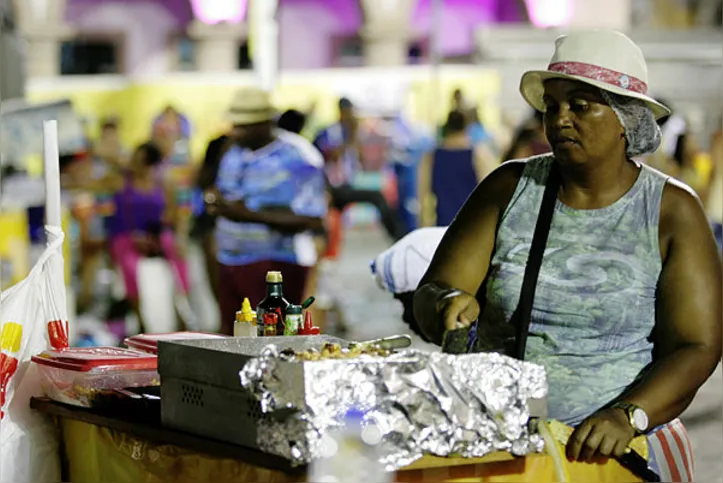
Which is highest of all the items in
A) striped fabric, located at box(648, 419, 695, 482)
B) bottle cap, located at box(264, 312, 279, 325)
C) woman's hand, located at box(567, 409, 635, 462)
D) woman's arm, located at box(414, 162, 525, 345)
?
woman's arm, located at box(414, 162, 525, 345)

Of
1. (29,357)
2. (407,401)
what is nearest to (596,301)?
(407,401)

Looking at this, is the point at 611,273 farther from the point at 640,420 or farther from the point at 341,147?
the point at 341,147

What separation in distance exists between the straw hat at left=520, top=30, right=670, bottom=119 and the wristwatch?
708mm

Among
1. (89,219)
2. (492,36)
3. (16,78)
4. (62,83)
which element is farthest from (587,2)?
(16,78)

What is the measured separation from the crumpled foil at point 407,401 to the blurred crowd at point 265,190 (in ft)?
12.5

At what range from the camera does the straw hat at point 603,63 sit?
3.70m

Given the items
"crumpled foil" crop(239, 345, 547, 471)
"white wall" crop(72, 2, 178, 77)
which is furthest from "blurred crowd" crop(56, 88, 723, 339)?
"white wall" crop(72, 2, 178, 77)

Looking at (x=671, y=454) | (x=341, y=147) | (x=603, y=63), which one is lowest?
(x=341, y=147)

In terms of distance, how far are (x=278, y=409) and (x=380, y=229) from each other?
18091mm

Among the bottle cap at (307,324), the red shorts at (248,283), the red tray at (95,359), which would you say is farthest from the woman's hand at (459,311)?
the red shorts at (248,283)

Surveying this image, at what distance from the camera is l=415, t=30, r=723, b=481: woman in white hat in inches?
145

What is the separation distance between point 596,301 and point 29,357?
161 centimetres

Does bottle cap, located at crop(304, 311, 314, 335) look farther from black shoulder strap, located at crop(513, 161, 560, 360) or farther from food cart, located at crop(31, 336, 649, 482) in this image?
black shoulder strap, located at crop(513, 161, 560, 360)

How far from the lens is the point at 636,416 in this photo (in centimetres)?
351
